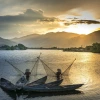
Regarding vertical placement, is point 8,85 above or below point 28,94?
above

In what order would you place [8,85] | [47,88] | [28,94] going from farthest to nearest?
[8,85], [47,88], [28,94]

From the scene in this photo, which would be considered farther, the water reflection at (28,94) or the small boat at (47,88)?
the small boat at (47,88)

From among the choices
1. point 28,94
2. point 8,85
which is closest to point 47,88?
point 28,94

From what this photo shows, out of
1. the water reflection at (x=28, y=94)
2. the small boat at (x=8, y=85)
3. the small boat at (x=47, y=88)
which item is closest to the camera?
the water reflection at (x=28, y=94)

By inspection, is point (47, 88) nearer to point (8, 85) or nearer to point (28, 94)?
point (28, 94)

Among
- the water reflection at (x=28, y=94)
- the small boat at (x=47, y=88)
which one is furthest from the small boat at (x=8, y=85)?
the small boat at (x=47, y=88)

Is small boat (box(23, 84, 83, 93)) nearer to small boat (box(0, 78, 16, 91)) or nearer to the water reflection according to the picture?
the water reflection

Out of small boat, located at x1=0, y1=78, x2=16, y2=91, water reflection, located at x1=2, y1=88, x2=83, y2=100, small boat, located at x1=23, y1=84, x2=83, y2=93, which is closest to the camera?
water reflection, located at x1=2, y1=88, x2=83, y2=100

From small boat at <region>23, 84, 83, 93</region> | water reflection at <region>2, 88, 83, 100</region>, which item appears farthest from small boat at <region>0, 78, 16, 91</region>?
small boat at <region>23, 84, 83, 93</region>

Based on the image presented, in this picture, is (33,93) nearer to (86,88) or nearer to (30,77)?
(86,88)

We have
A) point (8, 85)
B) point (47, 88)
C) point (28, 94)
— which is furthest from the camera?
point (8, 85)

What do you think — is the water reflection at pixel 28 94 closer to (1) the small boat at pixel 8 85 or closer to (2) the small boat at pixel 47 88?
(2) the small boat at pixel 47 88

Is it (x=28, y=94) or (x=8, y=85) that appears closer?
(x=28, y=94)

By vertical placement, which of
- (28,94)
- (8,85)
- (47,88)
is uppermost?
(8,85)
